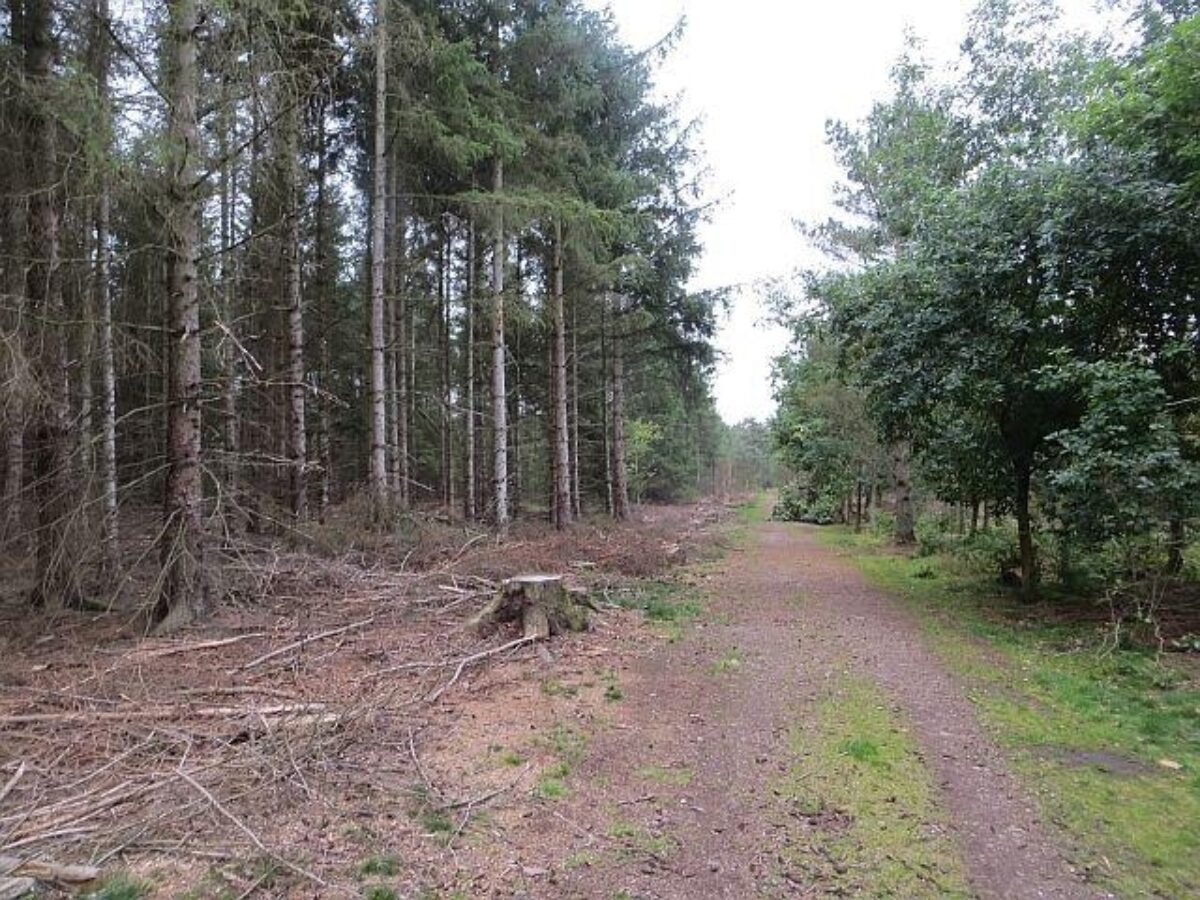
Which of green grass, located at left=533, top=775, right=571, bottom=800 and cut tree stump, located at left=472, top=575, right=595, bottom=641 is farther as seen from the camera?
cut tree stump, located at left=472, top=575, right=595, bottom=641

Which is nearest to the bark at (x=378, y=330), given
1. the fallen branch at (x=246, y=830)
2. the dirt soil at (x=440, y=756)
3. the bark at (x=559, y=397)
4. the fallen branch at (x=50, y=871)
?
the dirt soil at (x=440, y=756)

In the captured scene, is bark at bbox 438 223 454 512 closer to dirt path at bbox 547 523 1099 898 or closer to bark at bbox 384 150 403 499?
bark at bbox 384 150 403 499

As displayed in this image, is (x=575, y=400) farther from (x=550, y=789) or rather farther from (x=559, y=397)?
(x=550, y=789)

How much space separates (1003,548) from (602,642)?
754cm

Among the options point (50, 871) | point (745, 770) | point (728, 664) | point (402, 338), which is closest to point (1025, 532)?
point (728, 664)

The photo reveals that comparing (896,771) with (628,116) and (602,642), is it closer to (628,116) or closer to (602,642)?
(602,642)

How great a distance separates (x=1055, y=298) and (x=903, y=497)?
35.6 feet

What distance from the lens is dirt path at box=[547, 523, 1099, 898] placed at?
335 cm

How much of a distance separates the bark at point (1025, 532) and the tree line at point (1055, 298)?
36mm

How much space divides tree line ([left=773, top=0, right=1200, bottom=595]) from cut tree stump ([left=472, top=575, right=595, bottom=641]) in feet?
17.1

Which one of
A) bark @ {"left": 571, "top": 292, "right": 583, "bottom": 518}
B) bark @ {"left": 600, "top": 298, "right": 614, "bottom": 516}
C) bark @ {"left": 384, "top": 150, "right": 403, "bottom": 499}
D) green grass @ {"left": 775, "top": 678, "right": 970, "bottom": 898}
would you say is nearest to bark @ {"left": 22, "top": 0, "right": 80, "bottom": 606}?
bark @ {"left": 384, "top": 150, "right": 403, "bottom": 499}

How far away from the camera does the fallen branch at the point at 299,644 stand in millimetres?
5984

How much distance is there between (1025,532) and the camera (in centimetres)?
1005

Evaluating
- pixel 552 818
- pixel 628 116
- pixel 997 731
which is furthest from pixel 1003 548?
pixel 628 116
